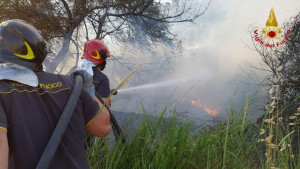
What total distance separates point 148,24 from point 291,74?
666cm

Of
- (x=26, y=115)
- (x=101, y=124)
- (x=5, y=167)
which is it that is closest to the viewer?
(x=5, y=167)

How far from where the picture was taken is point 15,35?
140cm

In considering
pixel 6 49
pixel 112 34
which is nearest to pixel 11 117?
pixel 6 49

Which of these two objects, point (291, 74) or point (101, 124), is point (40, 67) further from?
point (291, 74)

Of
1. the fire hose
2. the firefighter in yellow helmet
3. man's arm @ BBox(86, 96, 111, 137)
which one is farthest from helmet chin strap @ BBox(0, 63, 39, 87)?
man's arm @ BBox(86, 96, 111, 137)

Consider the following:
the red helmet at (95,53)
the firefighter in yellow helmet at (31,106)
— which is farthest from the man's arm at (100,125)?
the red helmet at (95,53)

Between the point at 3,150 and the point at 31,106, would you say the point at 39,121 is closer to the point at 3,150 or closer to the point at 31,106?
the point at 31,106

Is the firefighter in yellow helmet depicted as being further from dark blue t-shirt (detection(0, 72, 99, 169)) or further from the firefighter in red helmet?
the firefighter in red helmet

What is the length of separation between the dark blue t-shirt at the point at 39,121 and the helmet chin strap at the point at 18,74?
0.03 m

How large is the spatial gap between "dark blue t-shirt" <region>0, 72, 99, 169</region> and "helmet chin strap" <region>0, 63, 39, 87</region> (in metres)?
0.03

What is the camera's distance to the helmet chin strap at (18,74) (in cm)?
127

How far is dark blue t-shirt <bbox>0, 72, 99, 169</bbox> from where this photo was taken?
4.03ft

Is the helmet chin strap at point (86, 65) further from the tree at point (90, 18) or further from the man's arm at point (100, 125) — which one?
the tree at point (90, 18)

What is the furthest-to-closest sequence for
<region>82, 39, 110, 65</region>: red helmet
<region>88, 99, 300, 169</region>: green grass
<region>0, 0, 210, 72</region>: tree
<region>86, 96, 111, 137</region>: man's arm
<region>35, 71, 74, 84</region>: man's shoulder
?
1. <region>0, 0, 210, 72</region>: tree
2. <region>82, 39, 110, 65</region>: red helmet
3. <region>88, 99, 300, 169</region>: green grass
4. <region>86, 96, 111, 137</region>: man's arm
5. <region>35, 71, 74, 84</region>: man's shoulder
